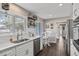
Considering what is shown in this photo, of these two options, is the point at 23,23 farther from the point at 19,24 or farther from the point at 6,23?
the point at 6,23

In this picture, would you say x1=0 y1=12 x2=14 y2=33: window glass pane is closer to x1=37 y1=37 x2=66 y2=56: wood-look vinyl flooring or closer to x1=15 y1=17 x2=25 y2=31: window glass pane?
x1=15 y1=17 x2=25 y2=31: window glass pane

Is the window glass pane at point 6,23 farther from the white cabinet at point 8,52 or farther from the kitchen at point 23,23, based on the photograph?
the white cabinet at point 8,52

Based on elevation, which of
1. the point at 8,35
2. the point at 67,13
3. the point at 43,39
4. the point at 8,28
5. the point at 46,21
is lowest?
the point at 43,39

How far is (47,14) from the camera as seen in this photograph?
7.77ft

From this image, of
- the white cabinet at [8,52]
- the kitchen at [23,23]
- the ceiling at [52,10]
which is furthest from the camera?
the ceiling at [52,10]

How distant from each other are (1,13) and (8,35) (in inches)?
19.2

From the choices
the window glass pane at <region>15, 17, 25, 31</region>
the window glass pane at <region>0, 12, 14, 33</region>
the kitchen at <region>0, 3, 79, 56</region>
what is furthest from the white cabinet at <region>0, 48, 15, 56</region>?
the window glass pane at <region>15, 17, 25, 31</region>

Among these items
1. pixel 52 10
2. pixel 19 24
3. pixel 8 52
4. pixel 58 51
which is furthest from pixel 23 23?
pixel 8 52

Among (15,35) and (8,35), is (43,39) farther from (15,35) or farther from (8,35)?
(8,35)

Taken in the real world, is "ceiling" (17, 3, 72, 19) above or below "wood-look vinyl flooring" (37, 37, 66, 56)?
above

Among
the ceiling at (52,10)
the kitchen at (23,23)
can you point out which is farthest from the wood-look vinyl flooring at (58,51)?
the ceiling at (52,10)

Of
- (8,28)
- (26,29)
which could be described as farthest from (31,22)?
(8,28)

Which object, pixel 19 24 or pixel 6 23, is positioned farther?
pixel 19 24

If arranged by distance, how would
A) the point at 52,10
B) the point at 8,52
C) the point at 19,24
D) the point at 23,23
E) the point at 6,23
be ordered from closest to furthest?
1. the point at 8,52
2. the point at 6,23
3. the point at 52,10
4. the point at 19,24
5. the point at 23,23
